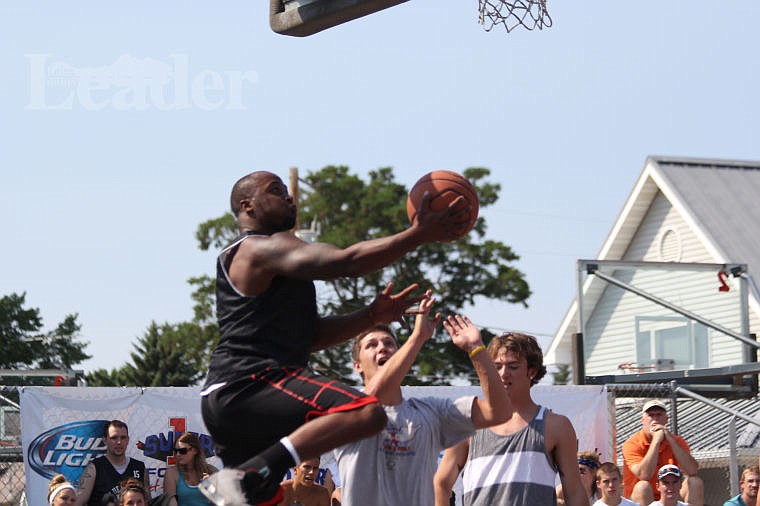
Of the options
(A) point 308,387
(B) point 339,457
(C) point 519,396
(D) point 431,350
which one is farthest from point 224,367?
(D) point 431,350

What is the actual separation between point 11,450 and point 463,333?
6428 millimetres

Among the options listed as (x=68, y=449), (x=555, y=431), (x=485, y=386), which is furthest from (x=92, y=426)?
(x=485, y=386)

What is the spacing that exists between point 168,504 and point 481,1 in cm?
468

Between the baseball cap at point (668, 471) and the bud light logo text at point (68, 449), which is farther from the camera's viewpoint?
the bud light logo text at point (68, 449)

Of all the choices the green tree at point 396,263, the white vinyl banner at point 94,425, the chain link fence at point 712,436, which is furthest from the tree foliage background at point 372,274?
the white vinyl banner at point 94,425

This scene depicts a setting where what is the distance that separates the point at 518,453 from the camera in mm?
6758

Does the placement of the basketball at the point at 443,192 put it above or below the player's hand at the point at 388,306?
above

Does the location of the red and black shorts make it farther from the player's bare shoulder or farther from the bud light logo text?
the bud light logo text

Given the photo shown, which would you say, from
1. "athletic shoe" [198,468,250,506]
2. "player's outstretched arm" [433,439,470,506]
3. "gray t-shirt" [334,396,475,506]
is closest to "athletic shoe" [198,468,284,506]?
"athletic shoe" [198,468,250,506]

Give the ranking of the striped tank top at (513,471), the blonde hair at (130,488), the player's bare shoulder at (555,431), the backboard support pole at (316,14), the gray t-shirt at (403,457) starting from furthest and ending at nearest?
the blonde hair at (130,488) < the backboard support pole at (316,14) < the player's bare shoulder at (555,431) < the striped tank top at (513,471) < the gray t-shirt at (403,457)

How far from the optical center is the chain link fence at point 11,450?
1150cm

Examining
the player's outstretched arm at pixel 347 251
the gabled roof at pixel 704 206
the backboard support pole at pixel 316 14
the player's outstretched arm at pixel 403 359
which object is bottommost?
the player's outstretched arm at pixel 403 359

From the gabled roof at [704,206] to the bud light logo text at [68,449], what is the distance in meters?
19.1

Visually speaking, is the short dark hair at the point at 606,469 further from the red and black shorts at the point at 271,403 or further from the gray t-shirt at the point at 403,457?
the red and black shorts at the point at 271,403
